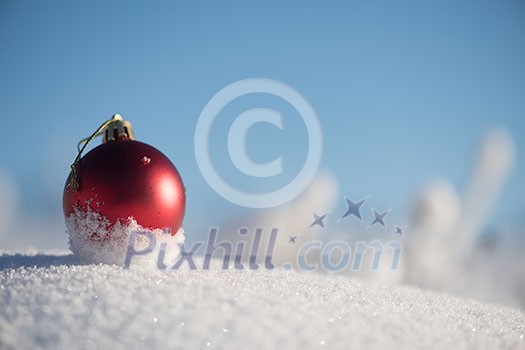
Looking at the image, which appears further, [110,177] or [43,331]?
[110,177]

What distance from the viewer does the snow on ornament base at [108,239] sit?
43.1 inches

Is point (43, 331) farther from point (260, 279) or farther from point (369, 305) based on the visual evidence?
point (369, 305)

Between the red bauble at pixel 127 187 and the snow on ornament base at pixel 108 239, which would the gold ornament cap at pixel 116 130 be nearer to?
the red bauble at pixel 127 187

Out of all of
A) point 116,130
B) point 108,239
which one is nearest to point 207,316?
point 108,239

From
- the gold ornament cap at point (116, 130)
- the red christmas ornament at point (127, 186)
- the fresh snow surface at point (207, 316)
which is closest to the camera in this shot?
the fresh snow surface at point (207, 316)

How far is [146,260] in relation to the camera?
111 cm

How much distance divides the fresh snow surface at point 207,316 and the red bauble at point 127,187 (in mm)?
133

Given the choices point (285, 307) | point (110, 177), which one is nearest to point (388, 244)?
point (285, 307)

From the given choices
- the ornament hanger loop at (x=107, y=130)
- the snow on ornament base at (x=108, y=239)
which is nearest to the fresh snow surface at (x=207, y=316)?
the snow on ornament base at (x=108, y=239)

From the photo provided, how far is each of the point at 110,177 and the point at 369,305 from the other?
2.18 ft

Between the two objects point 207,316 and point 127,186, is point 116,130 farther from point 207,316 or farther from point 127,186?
point 207,316

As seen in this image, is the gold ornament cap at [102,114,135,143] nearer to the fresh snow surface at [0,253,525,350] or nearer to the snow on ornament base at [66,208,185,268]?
the snow on ornament base at [66,208,185,268]

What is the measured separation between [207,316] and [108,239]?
1.35 ft

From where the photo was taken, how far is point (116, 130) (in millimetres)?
1270
